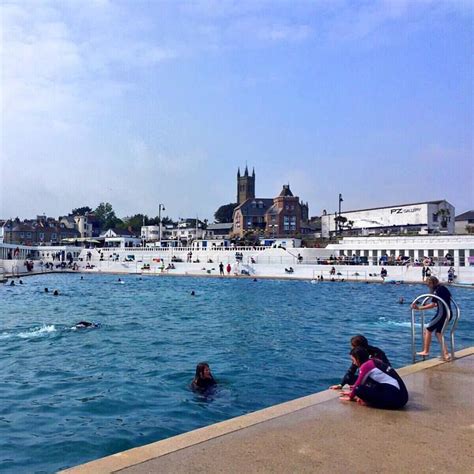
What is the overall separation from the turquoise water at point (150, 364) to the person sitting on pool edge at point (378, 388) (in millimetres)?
3521

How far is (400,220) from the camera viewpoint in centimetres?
11188

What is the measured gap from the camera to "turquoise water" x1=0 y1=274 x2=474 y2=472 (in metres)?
9.86

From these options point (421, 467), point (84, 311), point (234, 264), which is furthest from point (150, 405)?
point (234, 264)

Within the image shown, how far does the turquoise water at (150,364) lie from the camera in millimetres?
9857

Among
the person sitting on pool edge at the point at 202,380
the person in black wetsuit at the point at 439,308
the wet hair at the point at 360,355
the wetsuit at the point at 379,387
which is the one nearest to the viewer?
the wetsuit at the point at 379,387

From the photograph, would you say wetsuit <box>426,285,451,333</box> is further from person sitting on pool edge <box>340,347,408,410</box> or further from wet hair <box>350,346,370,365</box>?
person sitting on pool edge <box>340,347,408,410</box>

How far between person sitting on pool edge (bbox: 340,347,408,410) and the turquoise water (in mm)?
3521

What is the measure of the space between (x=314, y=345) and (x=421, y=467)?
13.6 m

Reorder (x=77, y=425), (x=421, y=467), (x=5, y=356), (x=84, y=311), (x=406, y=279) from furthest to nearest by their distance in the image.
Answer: (x=406, y=279) < (x=84, y=311) < (x=5, y=356) < (x=77, y=425) < (x=421, y=467)

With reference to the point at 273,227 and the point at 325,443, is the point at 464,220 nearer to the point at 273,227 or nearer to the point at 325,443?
the point at 273,227

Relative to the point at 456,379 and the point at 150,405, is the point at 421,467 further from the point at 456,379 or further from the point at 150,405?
the point at 150,405

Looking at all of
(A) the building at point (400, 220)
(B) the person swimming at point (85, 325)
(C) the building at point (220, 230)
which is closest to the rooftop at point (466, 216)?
(A) the building at point (400, 220)

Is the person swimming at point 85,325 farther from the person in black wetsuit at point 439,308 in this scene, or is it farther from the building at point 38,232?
the building at point 38,232

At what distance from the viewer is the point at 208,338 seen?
68.8 ft
